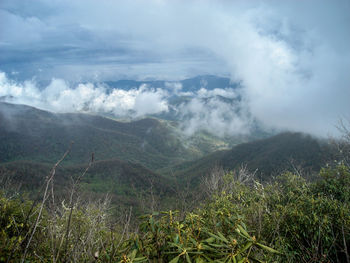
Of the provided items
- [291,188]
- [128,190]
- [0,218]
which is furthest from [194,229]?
[128,190]

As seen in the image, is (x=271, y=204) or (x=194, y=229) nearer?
(x=194, y=229)

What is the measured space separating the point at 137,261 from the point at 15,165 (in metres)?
237

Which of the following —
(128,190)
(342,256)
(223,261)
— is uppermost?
(223,261)

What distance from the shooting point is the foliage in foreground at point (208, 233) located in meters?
3.02

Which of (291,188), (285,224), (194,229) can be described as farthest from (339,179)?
(194,229)

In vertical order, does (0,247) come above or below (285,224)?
above

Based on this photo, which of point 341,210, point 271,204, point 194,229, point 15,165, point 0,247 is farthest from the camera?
point 15,165

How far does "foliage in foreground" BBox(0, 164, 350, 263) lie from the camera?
3.02 m

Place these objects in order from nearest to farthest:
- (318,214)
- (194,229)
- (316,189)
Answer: (194,229), (318,214), (316,189)

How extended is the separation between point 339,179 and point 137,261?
51.6 ft

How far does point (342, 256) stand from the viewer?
930 centimetres

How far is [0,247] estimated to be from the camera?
4.89 m

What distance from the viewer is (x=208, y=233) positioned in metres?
3.06

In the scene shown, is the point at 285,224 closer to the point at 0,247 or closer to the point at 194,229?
the point at 194,229
